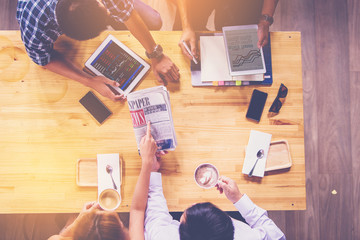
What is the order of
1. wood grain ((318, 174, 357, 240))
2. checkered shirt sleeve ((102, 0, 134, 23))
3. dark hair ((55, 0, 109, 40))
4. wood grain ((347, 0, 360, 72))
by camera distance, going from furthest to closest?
wood grain ((347, 0, 360, 72))
wood grain ((318, 174, 357, 240))
checkered shirt sleeve ((102, 0, 134, 23))
dark hair ((55, 0, 109, 40))

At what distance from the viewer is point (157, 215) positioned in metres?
1.23

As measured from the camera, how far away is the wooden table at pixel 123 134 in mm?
1280

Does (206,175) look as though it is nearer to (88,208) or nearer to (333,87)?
(88,208)

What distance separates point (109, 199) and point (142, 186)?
193mm

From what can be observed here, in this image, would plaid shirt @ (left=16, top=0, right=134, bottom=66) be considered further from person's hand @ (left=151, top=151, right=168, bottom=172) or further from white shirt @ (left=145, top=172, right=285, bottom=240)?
→ white shirt @ (left=145, top=172, right=285, bottom=240)

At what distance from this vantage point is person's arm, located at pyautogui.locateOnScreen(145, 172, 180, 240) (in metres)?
1.21

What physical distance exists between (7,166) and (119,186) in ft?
2.03

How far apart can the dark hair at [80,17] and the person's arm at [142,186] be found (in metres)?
0.52

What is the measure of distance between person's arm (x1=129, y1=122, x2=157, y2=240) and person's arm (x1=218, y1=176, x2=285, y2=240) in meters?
0.39

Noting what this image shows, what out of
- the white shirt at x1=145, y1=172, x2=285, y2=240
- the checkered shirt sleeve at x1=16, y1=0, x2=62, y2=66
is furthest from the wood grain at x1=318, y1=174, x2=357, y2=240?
the checkered shirt sleeve at x1=16, y1=0, x2=62, y2=66

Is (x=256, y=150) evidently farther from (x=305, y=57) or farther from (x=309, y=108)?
(x=305, y=57)

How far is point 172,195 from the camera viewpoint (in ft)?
4.23

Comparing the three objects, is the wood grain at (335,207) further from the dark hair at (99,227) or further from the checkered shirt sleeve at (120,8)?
the checkered shirt sleeve at (120,8)

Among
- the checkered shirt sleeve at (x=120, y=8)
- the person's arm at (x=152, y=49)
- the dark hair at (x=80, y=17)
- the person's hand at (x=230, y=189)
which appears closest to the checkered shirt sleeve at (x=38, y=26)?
the dark hair at (x=80, y=17)
